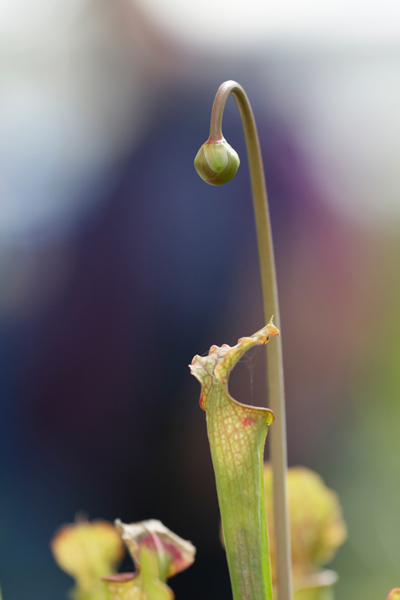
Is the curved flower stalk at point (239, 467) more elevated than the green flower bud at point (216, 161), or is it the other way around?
the green flower bud at point (216, 161)

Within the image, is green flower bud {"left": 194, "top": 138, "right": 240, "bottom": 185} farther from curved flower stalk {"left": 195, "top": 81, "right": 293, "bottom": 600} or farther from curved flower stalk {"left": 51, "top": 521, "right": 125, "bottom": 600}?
curved flower stalk {"left": 51, "top": 521, "right": 125, "bottom": 600}

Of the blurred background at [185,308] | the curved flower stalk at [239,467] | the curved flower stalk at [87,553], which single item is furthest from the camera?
the blurred background at [185,308]

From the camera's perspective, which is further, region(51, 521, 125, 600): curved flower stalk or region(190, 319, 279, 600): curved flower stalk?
region(51, 521, 125, 600): curved flower stalk

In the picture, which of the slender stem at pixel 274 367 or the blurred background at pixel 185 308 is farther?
the blurred background at pixel 185 308

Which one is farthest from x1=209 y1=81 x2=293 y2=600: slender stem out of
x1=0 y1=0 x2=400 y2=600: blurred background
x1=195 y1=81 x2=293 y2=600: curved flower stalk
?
x1=0 y1=0 x2=400 y2=600: blurred background

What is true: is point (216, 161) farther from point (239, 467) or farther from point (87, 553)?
point (87, 553)

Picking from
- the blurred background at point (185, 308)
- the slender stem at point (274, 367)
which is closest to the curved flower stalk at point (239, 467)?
the slender stem at point (274, 367)

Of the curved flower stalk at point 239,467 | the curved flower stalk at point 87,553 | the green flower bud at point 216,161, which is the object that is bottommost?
the curved flower stalk at point 87,553

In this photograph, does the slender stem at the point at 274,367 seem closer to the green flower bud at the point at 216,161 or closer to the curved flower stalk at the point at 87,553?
the green flower bud at the point at 216,161

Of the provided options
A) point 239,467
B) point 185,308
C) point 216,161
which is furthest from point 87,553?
point 185,308
